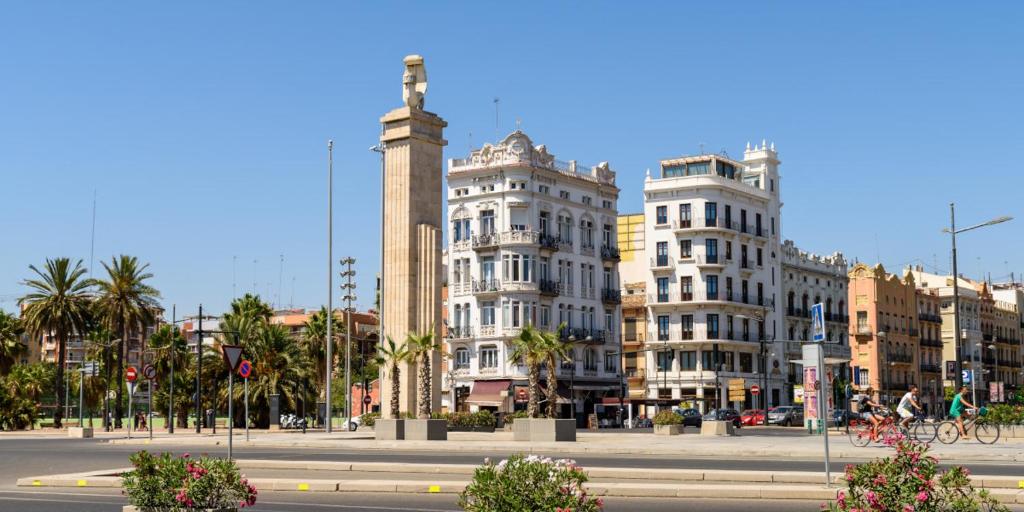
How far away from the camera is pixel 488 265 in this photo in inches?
3164

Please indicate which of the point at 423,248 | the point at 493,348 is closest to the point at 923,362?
the point at 493,348

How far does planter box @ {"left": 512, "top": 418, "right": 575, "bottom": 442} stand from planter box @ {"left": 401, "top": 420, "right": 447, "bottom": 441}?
3.53 meters

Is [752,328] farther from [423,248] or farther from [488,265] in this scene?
[423,248]

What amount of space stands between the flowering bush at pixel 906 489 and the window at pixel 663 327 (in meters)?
80.2

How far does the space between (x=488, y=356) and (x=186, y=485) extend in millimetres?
67858

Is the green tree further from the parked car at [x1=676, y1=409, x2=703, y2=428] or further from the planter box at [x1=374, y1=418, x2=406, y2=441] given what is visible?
the parked car at [x1=676, y1=409, x2=703, y2=428]

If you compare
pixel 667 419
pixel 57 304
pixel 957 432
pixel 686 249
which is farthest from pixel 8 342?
pixel 957 432

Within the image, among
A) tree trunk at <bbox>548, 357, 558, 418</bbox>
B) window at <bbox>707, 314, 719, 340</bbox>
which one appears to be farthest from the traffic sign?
window at <bbox>707, 314, 719, 340</bbox>

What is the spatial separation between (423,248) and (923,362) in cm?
8364

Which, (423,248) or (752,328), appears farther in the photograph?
(752,328)

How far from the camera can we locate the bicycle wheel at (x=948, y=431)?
3388 cm

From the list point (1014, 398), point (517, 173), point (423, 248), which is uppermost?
point (517, 173)

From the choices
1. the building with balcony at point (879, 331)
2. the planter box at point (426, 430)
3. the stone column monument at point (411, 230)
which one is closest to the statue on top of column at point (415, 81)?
the stone column monument at point (411, 230)

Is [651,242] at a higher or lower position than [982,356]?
higher
